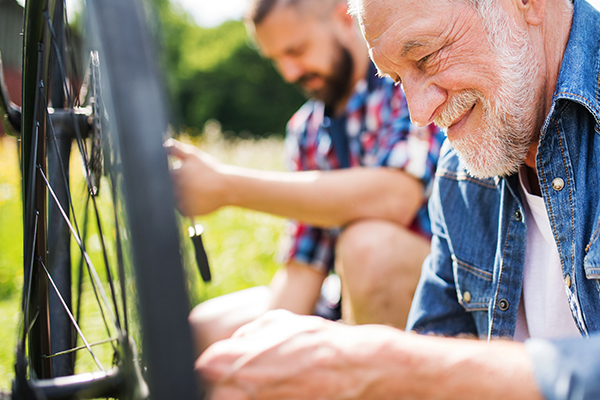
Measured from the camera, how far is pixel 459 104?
1101 millimetres

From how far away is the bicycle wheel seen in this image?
0.48 meters

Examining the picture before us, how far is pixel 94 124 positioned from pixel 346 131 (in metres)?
1.48

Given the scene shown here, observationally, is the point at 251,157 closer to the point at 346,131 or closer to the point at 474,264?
the point at 346,131

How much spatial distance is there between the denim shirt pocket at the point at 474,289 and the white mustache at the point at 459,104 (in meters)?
0.39

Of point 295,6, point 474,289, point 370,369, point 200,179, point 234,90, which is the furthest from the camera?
point 234,90

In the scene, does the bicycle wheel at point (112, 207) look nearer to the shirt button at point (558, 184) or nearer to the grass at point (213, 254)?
the shirt button at point (558, 184)

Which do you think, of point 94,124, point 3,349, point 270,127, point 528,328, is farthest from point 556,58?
point 270,127

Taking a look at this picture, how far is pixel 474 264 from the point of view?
1.23 m

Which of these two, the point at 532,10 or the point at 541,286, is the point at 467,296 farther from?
the point at 532,10

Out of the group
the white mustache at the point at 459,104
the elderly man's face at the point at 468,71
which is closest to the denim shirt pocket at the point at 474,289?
the elderly man's face at the point at 468,71

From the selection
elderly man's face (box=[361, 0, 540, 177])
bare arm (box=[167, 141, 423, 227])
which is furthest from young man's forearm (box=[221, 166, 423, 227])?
elderly man's face (box=[361, 0, 540, 177])

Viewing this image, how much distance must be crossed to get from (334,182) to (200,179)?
1.71 ft

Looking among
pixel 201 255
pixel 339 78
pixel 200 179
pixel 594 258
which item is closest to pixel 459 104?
pixel 594 258

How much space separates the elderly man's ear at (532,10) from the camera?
105cm
